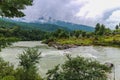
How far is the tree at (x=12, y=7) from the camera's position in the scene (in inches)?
501

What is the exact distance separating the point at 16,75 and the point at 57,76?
7.15 m

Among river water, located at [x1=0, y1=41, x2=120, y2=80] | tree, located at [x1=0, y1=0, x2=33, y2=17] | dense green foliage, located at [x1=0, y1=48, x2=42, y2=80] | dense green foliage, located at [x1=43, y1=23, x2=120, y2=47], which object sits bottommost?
dense green foliage, located at [x1=43, y1=23, x2=120, y2=47]

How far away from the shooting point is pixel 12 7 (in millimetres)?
13188

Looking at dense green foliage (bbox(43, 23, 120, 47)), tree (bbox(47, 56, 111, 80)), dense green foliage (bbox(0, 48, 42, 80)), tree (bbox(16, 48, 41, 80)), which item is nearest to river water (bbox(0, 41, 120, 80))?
tree (bbox(16, 48, 41, 80))

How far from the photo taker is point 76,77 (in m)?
31.3

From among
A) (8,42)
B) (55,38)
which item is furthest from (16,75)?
(55,38)

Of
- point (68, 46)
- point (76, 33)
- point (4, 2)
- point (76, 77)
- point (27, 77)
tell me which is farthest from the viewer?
point (76, 33)

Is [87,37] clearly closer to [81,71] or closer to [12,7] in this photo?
[81,71]

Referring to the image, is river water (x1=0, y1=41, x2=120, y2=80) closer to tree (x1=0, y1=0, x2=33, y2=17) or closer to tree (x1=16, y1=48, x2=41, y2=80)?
tree (x1=16, y1=48, x2=41, y2=80)

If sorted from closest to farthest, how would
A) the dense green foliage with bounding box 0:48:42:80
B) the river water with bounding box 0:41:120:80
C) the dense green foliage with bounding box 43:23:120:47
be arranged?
the dense green foliage with bounding box 0:48:42:80 < the river water with bounding box 0:41:120:80 < the dense green foliage with bounding box 43:23:120:47

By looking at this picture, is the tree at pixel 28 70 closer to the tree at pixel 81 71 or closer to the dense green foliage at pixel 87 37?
the tree at pixel 81 71

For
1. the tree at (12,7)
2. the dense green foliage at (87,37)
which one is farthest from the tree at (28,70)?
the dense green foliage at (87,37)

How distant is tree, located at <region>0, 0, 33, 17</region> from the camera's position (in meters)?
12.7

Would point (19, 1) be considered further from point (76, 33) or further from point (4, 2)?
point (76, 33)
